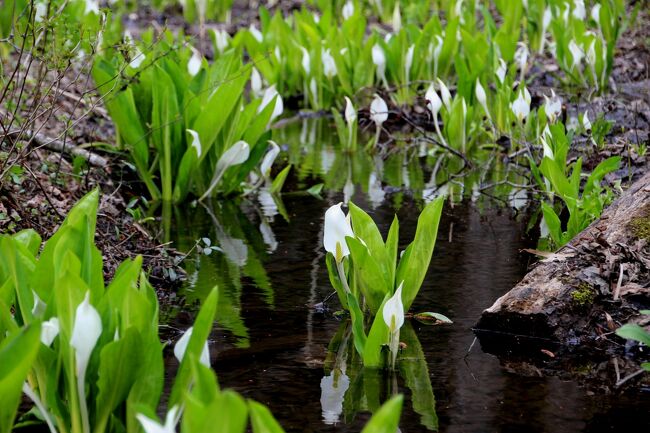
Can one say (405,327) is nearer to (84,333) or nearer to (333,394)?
(333,394)

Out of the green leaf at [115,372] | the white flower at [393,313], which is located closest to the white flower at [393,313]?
the white flower at [393,313]

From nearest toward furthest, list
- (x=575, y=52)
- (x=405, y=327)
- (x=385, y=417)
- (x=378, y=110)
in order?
1. (x=385, y=417)
2. (x=405, y=327)
3. (x=378, y=110)
4. (x=575, y=52)

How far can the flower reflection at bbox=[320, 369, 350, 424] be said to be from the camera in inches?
104

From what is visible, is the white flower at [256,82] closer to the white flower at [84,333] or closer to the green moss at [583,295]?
the green moss at [583,295]

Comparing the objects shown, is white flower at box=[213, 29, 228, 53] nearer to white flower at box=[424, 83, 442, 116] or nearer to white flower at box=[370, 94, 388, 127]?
white flower at box=[370, 94, 388, 127]

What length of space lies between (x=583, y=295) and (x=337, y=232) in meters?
0.82

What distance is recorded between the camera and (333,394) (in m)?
2.79

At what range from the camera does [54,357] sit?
2342 mm

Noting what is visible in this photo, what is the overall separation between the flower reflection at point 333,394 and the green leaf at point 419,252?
0.50 m

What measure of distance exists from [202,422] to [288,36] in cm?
660

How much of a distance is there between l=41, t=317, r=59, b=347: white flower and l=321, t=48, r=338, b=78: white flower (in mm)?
5254

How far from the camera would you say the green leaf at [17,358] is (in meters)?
1.91

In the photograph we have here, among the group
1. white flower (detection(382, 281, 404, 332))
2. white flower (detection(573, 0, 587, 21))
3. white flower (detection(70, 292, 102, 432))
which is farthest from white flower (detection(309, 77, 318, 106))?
white flower (detection(70, 292, 102, 432))

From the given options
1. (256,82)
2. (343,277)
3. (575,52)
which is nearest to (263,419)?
(343,277)
